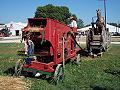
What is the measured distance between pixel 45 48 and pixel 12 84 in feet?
8.63

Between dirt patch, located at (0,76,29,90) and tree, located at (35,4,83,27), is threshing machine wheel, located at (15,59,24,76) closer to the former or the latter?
dirt patch, located at (0,76,29,90)

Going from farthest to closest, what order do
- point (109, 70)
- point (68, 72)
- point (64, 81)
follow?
point (109, 70) < point (68, 72) < point (64, 81)

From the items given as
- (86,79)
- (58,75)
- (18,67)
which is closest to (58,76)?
(58,75)

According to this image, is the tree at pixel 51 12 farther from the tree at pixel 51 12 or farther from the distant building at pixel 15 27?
the distant building at pixel 15 27

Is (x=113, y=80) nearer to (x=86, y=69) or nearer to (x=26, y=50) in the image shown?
(x=86, y=69)

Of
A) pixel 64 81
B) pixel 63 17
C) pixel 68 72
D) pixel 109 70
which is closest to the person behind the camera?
pixel 64 81

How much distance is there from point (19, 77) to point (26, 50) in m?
1.19

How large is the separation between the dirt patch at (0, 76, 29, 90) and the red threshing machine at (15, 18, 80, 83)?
0.66m

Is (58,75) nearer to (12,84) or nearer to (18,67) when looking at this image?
(12,84)

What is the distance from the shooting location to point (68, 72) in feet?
43.4

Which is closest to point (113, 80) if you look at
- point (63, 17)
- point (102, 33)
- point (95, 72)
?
point (95, 72)

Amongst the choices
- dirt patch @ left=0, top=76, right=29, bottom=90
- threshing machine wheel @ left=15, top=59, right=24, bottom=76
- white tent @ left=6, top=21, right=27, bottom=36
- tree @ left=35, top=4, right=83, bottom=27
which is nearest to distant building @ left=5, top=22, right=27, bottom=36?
white tent @ left=6, top=21, right=27, bottom=36

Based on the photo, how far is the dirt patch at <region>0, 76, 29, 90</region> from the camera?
32.7ft

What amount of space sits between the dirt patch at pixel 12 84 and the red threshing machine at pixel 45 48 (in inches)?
26.1
